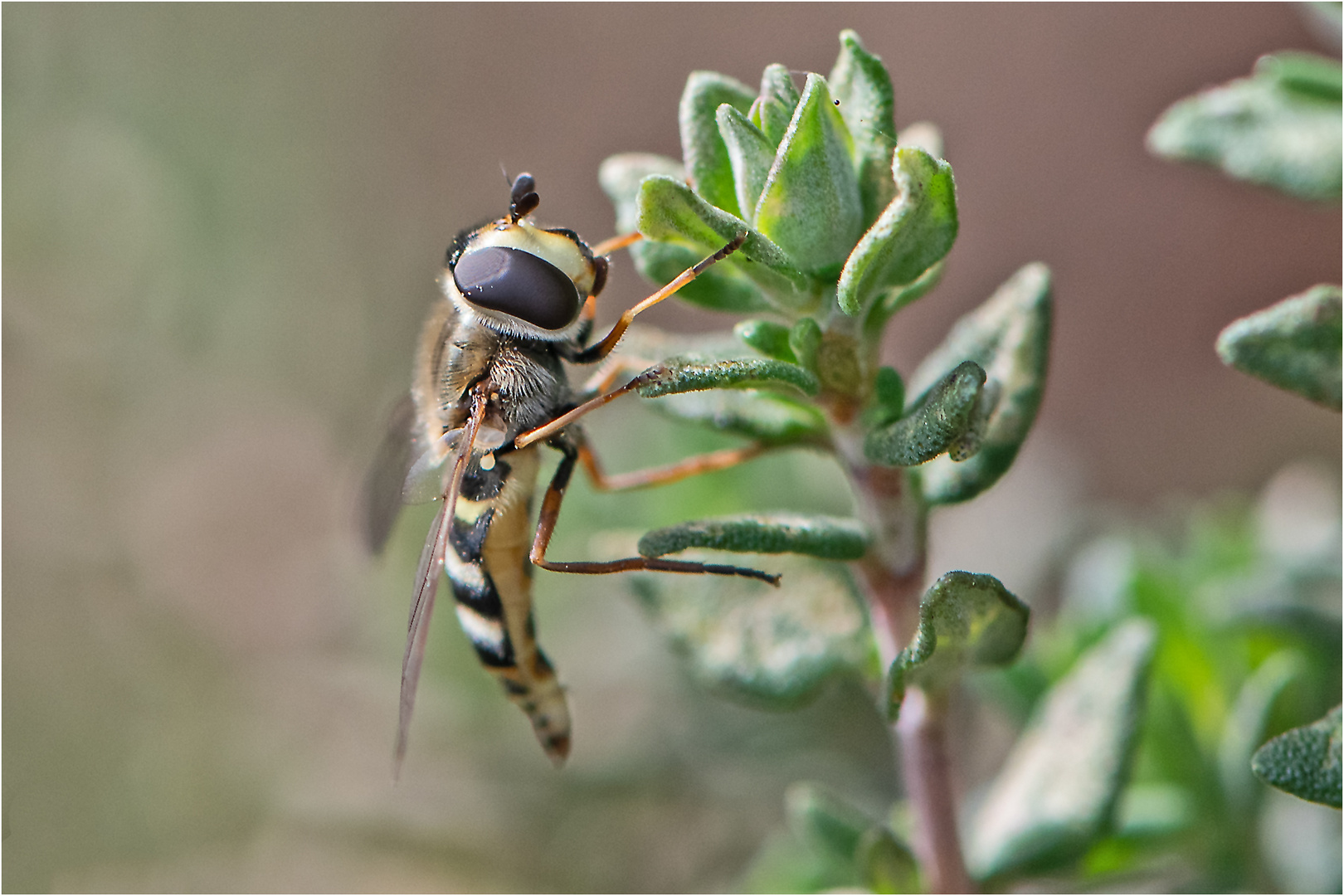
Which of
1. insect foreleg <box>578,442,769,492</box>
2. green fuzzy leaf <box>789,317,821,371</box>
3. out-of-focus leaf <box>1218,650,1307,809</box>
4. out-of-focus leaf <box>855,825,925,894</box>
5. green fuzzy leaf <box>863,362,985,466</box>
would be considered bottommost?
out-of-focus leaf <box>855,825,925,894</box>

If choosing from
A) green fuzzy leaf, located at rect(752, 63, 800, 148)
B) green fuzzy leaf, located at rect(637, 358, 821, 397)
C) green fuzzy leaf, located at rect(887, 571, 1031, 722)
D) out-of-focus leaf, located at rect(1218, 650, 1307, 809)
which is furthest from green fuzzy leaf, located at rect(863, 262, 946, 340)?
out-of-focus leaf, located at rect(1218, 650, 1307, 809)

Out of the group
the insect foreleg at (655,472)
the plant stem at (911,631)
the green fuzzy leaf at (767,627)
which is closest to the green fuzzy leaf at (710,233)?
the plant stem at (911,631)

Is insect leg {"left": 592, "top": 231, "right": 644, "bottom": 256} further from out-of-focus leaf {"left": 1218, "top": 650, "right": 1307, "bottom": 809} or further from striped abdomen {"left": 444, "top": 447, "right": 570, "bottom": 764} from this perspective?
out-of-focus leaf {"left": 1218, "top": 650, "right": 1307, "bottom": 809}

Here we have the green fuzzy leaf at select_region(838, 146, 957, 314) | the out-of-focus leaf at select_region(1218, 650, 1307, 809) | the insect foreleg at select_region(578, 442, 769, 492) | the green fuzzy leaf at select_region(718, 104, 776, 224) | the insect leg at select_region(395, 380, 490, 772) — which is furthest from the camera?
the insect foreleg at select_region(578, 442, 769, 492)

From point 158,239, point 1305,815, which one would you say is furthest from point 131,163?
point 1305,815

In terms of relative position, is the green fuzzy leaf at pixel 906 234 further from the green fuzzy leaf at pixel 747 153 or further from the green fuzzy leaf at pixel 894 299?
the green fuzzy leaf at pixel 747 153

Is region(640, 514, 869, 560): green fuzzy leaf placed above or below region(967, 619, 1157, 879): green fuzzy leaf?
above
